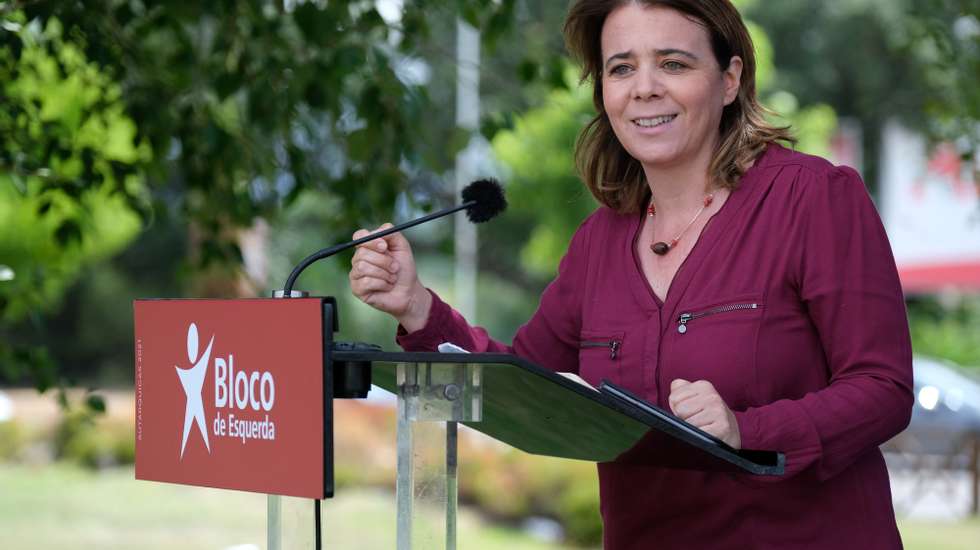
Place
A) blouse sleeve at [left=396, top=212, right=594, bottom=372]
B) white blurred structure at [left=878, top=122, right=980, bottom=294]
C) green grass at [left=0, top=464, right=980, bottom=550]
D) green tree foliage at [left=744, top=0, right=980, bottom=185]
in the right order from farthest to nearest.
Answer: green tree foliage at [left=744, top=0, right=980, bottom=185]
white blurred structure at [left=878, top=122, right=980, bottom=294]
green grass at [left=0, top=464, right=980, bottom=550]
blouse sleeve at [left=396, top=212, right=594, bottom=372]

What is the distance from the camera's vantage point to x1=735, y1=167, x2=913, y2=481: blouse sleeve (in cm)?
205

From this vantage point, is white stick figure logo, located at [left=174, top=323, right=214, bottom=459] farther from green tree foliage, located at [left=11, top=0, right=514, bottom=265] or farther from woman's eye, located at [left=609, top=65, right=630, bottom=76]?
green tree foliage, located at [left=11, top=0, right=514, bottom=265]

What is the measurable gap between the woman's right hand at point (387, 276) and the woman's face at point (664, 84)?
1.50 feet

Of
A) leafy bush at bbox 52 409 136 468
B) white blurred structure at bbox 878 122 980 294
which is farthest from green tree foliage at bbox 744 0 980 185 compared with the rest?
leafy bush at bbox 52 409 136 468

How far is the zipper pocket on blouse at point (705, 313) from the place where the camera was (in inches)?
89.6

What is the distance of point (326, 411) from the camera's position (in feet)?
6.00

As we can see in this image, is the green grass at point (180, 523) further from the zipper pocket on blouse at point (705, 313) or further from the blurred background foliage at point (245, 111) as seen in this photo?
the zipper pocket on blouse at point (705, 313)

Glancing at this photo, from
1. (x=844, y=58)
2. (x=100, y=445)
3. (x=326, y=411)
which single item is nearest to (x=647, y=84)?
(x=326, y=411)

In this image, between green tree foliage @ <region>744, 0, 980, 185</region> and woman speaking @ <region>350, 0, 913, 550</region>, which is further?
green tree foliage @ <region>744, 0, 980, 185</region>

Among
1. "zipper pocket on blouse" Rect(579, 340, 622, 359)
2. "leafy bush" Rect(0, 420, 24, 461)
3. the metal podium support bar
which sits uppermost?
"zipper pocket on blouse" Rect(579, 340, 622, 359)

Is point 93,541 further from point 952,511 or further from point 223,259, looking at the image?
point 952,511

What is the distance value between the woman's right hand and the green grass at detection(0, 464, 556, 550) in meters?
6.49

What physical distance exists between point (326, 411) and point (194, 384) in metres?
0.31

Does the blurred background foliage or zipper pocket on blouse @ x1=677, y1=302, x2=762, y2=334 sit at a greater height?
the blurred background foliage
